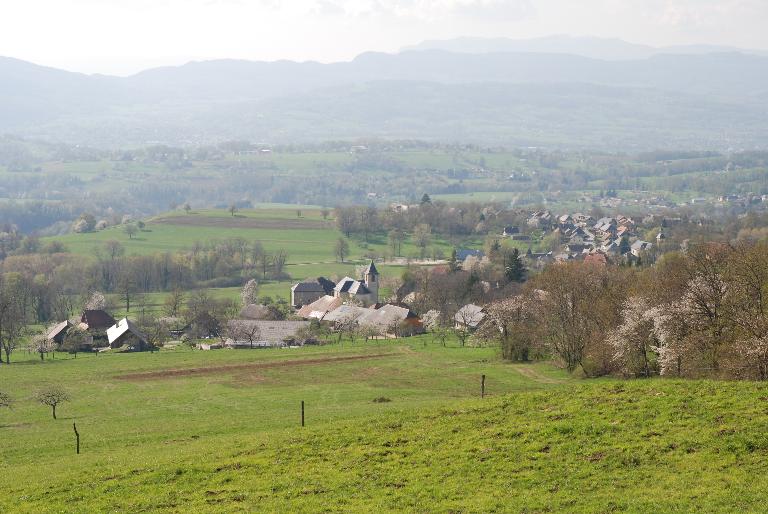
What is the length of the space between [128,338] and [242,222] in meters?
78.9

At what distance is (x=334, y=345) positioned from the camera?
68188mm

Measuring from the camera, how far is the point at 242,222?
146m

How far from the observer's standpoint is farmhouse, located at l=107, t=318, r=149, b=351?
67938mm

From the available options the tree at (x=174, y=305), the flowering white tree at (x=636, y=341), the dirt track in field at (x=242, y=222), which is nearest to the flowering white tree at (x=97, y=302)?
the tree at (x=174, y=305)

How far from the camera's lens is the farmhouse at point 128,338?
223 feet

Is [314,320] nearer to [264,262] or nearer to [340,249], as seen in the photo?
[264,262]

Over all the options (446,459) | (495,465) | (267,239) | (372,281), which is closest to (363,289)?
(372,281)

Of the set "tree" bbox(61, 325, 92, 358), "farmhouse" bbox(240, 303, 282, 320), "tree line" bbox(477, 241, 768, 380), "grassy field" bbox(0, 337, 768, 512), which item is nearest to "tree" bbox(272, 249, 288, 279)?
"farmhouse" bbox(240, 303, 282, 320)

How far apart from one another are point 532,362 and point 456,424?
92.6 feet

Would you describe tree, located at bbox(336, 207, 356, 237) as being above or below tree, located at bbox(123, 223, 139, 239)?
above

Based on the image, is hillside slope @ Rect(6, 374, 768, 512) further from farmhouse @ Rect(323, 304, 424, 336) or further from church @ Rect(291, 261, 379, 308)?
church @ Rect(291, 261, 379, 308)

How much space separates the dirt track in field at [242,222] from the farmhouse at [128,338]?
72513 millimetres

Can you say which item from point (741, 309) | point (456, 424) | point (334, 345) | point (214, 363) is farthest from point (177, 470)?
point (334, 345)

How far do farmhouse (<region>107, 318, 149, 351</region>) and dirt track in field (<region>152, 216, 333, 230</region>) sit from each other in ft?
238
